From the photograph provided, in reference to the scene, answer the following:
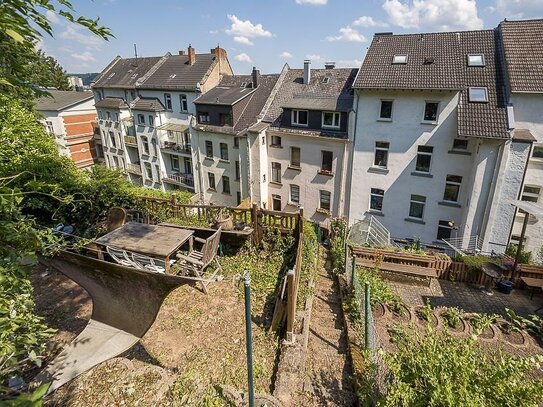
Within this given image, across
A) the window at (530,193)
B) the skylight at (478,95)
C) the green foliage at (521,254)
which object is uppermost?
the skylight at (478,95)

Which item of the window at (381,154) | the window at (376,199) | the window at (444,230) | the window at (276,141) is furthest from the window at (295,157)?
the window at (444,230)

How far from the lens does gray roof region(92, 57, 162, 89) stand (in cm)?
3141

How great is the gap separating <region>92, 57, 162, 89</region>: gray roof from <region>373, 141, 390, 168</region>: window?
980 inches

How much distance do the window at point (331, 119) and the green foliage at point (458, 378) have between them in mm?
17445

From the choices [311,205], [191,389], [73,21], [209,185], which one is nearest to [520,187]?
[311,205]

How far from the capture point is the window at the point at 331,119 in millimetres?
19469

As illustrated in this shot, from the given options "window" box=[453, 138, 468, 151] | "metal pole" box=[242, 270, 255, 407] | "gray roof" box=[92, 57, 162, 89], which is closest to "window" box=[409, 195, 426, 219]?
"window" box=[453, 138, 468, 151]

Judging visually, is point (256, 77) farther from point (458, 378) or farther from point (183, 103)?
point (458, 378)

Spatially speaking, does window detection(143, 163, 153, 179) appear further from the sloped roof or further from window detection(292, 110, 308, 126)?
the sloped roof

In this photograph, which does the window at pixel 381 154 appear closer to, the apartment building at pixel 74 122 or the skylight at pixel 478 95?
the skylight at pixel 478 95

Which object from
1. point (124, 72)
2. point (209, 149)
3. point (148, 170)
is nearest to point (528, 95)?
point (209, 149)

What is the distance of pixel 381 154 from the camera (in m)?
18.4

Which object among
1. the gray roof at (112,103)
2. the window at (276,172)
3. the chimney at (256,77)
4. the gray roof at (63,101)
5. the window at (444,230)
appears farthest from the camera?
the gray roof at (63,101)

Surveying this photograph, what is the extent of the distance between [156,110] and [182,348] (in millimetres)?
26142
